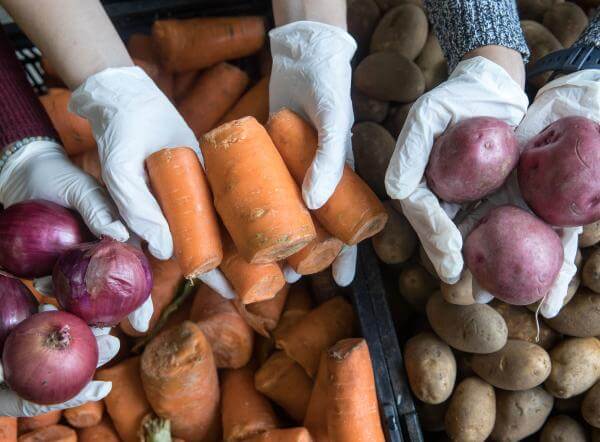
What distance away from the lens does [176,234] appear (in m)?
1.04

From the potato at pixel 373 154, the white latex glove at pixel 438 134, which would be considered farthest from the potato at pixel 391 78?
the white latex glove at pixel 438 134

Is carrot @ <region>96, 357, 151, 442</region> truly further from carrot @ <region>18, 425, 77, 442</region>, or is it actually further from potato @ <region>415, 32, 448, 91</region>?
potato @ <region>415, 32, 448, 91</region>

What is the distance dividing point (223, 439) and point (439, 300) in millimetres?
653

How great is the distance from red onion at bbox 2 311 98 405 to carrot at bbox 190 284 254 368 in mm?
482

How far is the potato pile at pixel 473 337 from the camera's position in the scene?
1.11 m

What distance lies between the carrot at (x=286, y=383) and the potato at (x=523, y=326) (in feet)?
1.70

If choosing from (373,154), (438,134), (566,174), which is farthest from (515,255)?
(373,154)

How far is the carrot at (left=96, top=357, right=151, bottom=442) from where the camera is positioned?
1305mm

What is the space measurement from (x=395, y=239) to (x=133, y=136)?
0.64 meters

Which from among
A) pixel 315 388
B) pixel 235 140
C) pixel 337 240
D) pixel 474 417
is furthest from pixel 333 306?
pixel 235 140

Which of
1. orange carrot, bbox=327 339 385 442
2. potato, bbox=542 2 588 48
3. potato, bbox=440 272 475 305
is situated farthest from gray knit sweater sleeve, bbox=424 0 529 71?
orange carrot, bbox=327 339 385 442

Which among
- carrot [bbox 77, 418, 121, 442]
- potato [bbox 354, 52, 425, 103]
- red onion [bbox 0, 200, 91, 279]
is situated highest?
red onion [bbox 0, 200, 91, 279]

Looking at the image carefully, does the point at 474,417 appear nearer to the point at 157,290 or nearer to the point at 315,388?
the point at 315,388

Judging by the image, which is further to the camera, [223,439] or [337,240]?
[223,439]
